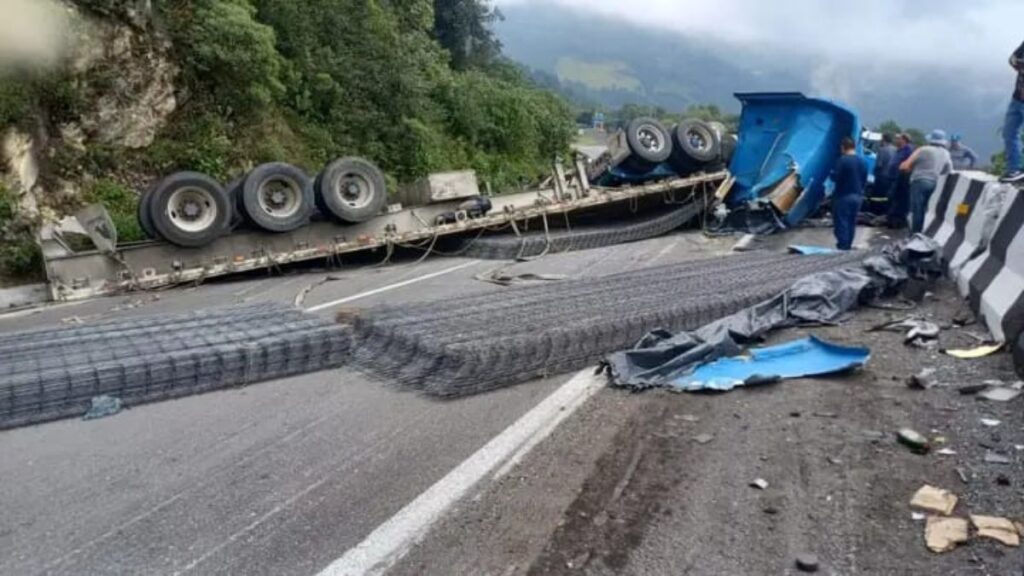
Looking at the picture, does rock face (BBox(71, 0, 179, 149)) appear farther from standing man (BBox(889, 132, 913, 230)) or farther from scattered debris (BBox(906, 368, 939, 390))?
standing man (BBox(889, 132, 913, 230))

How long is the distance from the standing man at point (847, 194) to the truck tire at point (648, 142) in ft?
12.4

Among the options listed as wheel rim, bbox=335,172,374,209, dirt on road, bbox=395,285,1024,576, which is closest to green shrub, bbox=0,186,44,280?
wheel rim, bbox=335,172,374,209

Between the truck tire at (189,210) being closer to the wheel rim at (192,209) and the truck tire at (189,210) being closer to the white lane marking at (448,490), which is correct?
the wheel rim at (192,209)

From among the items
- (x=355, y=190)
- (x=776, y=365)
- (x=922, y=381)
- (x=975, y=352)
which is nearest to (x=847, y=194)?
(x=975, y=352)

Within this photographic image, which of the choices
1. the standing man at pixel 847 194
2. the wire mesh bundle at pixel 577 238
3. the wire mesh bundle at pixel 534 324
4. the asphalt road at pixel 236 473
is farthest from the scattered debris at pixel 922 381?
the wire mesh bundle at pixel 577 238

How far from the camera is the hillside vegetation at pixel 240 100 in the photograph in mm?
11500

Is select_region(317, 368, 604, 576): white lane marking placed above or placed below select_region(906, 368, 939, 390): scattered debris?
above

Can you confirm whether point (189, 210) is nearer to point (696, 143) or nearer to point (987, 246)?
point (987, 246)

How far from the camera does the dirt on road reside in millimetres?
2504

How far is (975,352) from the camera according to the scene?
4590mm

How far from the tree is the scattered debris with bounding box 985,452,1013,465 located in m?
24.4

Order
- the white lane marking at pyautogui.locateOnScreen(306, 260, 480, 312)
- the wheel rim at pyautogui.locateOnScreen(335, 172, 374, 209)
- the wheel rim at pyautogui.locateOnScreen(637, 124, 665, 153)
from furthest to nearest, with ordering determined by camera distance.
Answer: the wheel rim at pyautogui.locateOnScreen(637, 124, 665, 153), the wheel rim at pyautogui.locateOnScreen(335, 172, 374, 209), the white lane marking at pyautogui.locateOnScreen(306, 260, 480, 312)

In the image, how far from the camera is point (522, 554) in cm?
256

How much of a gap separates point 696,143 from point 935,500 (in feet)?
37.9
